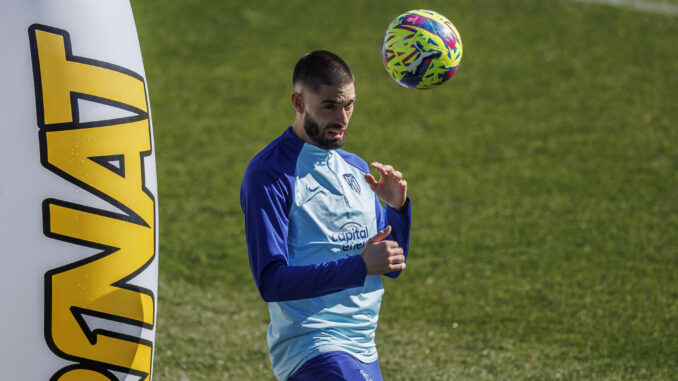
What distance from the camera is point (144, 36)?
44.5ft

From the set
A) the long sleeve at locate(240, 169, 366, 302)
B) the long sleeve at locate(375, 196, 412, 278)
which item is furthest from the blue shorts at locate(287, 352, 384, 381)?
the long sleeve at locate(375, 196, 412, 278)

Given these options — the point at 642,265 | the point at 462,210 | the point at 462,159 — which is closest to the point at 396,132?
the point at 462,159

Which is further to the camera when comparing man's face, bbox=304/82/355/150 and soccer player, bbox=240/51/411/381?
man's face, bbox=304/82/355/150

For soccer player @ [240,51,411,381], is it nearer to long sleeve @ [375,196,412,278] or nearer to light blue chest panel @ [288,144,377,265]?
light blue chest panel @ [288,144,377,265]

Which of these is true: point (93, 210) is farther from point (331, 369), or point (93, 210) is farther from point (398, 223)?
point (398, 223)

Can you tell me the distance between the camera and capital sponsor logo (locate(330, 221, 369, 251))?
4.25 metres

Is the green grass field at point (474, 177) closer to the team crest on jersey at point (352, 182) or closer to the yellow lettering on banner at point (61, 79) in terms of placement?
the team crest on jersey at point (352, 182)

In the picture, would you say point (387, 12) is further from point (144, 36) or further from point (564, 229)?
point (564, 229)

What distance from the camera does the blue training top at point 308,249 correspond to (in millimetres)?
3877

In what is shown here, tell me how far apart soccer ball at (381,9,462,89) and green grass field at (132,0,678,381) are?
2.74m

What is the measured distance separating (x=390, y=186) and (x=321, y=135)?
53 centimetres

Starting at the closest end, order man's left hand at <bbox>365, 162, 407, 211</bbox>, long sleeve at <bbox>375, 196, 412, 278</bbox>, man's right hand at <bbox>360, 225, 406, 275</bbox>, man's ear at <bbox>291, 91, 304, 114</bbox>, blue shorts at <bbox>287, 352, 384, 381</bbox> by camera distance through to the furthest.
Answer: man's right hand at <bbox>360, 225, 406, 275</bbox> → blue shorts at <bbox>287, 352, 384, 381</bbox> → man's ear at <bbox>291, 91, 304, 114</bbox> → man's left hand at <bbox>365, 162, 407, 211</bbox> → long sleeve at <bbox>375, 196, 412, 278</bbox>

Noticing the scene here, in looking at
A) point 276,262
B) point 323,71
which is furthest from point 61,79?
point 276,262

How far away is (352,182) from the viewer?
447cm
